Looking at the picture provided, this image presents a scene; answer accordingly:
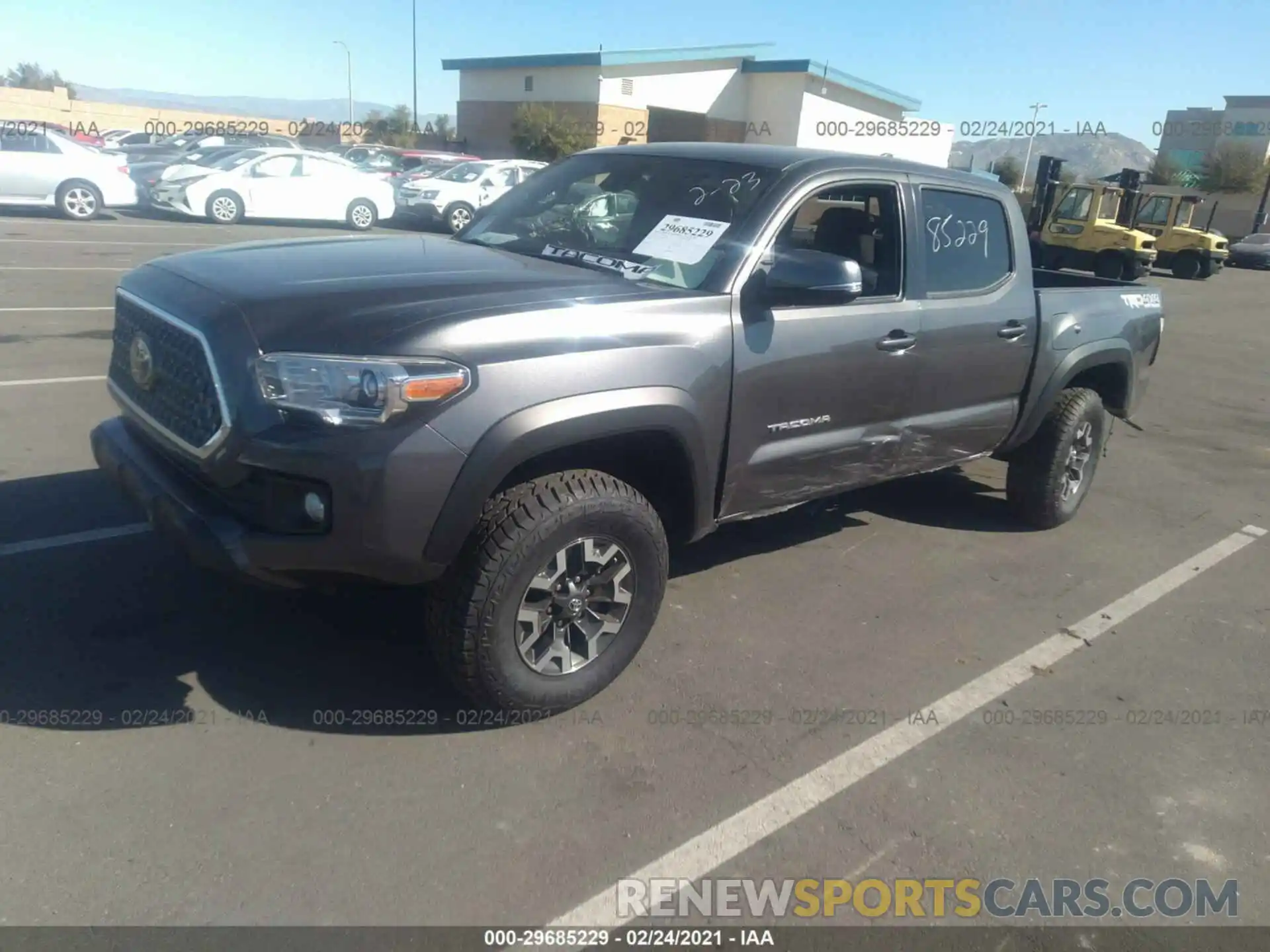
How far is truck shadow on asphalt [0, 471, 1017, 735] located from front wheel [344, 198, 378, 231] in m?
16.5

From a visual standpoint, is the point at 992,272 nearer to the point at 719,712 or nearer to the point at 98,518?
the point at 719,712

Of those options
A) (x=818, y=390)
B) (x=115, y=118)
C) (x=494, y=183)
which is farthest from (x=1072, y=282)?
(x=115, y=118)

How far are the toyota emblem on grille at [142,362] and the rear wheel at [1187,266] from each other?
30278 mm

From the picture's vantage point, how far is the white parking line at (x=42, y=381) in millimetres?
6805

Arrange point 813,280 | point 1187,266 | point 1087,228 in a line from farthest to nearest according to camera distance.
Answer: point 1187,266
point 1087,228
point 813,280

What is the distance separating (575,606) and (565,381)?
2.62ft

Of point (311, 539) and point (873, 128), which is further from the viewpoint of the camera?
point (873, 128)

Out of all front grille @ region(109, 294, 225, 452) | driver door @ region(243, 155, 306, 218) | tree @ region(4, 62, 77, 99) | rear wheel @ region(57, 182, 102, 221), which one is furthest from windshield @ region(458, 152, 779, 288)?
tree @ region(4, 62, 77, 99)

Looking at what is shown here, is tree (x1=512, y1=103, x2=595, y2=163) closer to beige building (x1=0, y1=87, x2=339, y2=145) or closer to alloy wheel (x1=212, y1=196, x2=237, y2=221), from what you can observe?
beige building (x1=0, y1=87, x2=339, y2=145)

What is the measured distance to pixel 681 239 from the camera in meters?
3.90

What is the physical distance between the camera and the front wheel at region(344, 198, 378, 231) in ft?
66.3

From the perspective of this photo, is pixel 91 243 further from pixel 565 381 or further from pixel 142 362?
pixel 565 381

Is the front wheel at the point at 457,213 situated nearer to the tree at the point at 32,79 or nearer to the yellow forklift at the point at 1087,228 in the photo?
the yellow forklift at the point at 1087,228

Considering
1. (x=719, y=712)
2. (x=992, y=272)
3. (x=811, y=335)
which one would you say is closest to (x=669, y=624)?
(x=719, y=712)
